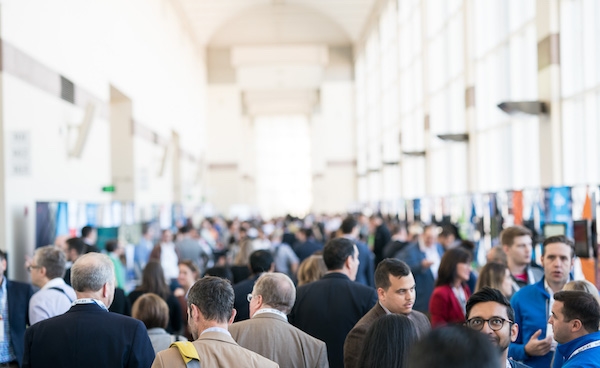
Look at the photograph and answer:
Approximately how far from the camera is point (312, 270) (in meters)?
6.90

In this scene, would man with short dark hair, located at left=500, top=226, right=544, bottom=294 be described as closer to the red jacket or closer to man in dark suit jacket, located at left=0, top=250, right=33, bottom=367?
the red jacket

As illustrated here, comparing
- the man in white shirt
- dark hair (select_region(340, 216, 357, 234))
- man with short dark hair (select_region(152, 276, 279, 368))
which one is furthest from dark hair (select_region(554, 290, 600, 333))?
dark hair (select_region(340, 216, 357, 234))

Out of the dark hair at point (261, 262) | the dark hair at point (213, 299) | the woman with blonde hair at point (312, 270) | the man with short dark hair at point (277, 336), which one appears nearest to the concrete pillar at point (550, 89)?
the woman with blonde hair at point (312, 270)

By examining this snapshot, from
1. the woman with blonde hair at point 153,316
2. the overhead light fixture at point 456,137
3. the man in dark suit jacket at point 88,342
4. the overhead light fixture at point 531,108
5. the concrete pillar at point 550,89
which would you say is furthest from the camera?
the overhead light fixture at point 456,137

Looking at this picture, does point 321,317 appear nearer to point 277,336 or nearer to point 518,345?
point 277,336

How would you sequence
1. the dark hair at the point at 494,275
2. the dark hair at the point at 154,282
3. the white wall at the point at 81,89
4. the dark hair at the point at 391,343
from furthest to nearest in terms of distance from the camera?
Result: the white wall at the point at 81,89
the dark hair at the point at 154,282
the dark hair at the point at 494,275
the dark hair at the point at 391,343

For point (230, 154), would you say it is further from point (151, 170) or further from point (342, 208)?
point (151, 170)

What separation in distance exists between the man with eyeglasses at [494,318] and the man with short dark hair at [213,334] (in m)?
1.01

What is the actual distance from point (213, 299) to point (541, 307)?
2.72 metres

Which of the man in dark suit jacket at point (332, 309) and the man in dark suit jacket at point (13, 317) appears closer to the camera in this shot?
the man in dark suit jacket at point (332, 309)

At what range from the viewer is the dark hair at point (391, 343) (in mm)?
3199

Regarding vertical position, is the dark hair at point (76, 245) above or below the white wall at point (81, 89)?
below

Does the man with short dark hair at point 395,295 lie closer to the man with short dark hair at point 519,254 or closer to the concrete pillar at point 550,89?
the man with short dark hair at point 519,254

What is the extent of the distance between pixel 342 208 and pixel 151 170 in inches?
805
